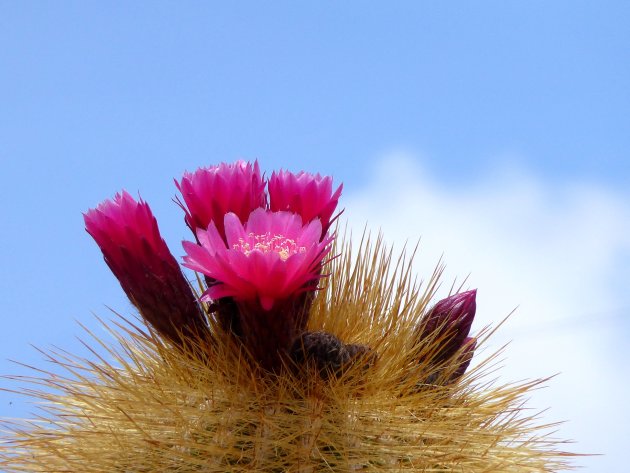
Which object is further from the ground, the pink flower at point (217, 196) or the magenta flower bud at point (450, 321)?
the pink flower at point (217, 196)

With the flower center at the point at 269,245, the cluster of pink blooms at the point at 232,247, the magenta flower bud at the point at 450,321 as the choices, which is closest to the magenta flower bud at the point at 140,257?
the cluster of pink blooms at the point at 232,247

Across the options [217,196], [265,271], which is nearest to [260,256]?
[265,271]

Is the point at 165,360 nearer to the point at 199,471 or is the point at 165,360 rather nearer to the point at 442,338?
the point at 199,471

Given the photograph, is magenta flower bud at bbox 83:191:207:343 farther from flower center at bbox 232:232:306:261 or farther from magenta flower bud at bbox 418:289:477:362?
magenta flower bud at bbox 418:289:477:362

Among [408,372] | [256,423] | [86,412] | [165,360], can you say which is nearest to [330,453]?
[256,423]

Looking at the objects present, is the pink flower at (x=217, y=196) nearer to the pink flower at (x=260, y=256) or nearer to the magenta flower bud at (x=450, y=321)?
the pink flower at (x=260, y=256)

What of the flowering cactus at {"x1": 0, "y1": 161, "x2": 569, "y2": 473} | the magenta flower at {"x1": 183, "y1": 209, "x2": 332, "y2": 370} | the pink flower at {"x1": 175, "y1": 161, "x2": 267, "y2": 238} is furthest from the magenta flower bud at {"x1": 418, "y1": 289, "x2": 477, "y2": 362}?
the pink flower at {"x1": 175, "y1": 161, "x2": 267, "y2": 238}

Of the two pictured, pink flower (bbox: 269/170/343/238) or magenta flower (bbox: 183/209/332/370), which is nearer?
magenta flower (bbox: 183/209/332/370)
